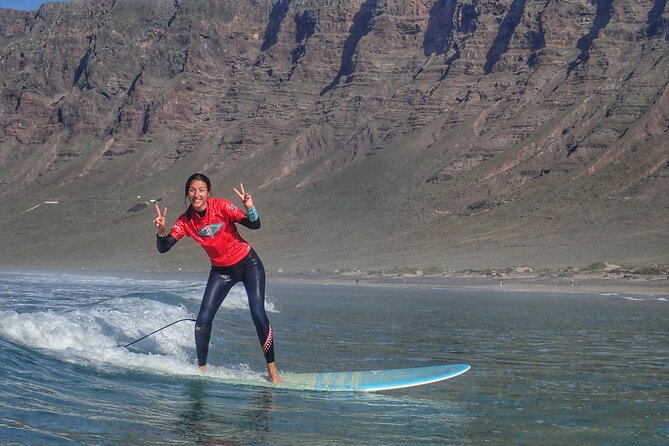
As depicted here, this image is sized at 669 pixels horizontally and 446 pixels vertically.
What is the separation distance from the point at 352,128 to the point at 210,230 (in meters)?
96.5

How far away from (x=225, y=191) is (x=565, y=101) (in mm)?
34192

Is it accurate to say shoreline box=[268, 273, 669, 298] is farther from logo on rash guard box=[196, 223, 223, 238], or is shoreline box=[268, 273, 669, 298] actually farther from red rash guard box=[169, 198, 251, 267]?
logo on rash guard box=[196, 223, 223, 238]

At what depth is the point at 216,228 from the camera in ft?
30.5

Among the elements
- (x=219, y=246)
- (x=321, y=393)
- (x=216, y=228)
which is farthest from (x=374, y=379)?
(x=216, y=228)

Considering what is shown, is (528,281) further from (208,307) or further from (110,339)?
(208,307)

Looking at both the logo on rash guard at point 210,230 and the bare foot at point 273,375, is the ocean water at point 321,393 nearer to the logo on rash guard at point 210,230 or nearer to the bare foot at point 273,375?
the bare foot at point 273,375

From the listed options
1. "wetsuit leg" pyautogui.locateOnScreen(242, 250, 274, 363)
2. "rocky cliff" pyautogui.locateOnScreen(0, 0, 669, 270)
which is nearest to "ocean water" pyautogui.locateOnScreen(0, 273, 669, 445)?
"wetsuit leg" pyautogui.locateOnScreen(242, 250, 274, 363)

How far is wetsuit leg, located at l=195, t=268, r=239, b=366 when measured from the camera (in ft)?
31.3

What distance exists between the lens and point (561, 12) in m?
99.8

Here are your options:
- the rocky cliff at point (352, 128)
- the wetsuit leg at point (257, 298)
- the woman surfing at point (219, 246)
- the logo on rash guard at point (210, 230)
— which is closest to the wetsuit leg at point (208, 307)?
the woman surfing at point (219, 246)

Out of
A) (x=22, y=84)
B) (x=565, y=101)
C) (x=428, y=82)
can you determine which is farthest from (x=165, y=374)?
(x=22, y=84)

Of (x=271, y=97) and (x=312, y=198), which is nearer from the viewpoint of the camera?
(x=312, y=198)

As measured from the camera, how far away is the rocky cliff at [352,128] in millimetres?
73312

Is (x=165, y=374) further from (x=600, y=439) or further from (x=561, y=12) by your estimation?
(x=561, y=12)
